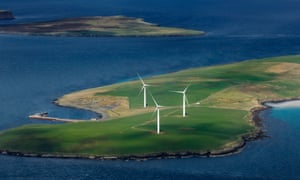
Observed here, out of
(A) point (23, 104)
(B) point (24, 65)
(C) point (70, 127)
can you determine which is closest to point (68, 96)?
(A) point (23, 104)

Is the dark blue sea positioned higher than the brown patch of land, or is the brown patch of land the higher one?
the brown patch of land

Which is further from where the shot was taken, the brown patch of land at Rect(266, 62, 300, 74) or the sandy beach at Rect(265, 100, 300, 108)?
the brown patch of land at Rect(266, 62, 300, 74)

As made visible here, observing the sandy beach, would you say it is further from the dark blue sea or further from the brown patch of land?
the brown patch of land

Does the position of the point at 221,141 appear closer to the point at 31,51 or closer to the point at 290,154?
the point at 290,154

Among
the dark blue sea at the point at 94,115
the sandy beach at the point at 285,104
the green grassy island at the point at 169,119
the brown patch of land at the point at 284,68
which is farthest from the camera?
the brown patch of land at the point at 284,68

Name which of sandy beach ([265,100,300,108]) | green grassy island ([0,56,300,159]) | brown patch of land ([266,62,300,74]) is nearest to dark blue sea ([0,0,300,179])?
green grassy island ([0,56,300,159])

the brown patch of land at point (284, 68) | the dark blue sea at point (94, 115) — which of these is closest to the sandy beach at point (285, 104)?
the dark blue sea at point (94, 115)

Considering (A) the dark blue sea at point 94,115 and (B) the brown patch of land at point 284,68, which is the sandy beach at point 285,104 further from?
(B) the brown patch of land at point 284,68

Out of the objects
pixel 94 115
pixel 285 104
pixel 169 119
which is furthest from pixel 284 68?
pixel 94 115

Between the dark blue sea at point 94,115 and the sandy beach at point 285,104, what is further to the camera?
the sandy beach at point 285,104
